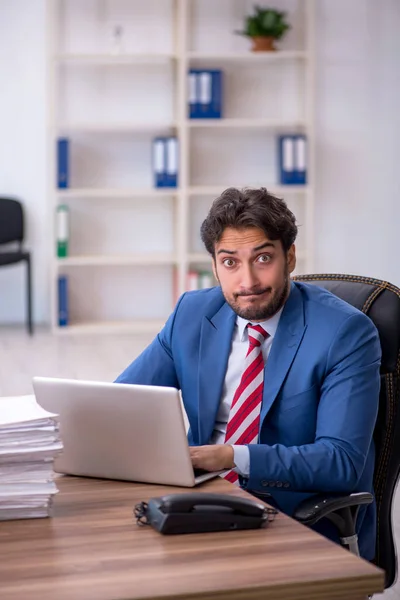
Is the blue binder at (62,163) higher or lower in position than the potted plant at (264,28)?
lower

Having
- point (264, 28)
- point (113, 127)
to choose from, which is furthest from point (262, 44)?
point (113, 127)

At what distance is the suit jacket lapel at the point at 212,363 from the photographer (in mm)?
2141

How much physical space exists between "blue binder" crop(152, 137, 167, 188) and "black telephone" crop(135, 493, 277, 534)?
19.6 ft

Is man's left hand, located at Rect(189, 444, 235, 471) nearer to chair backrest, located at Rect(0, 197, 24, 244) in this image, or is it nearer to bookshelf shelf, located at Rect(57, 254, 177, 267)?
bookshelf shelf, located at Rect(57, 254, 177, 267)

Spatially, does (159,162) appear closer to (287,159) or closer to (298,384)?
(287,159)

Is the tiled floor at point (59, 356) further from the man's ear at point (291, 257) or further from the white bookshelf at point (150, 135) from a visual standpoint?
the man's ear at point (291, 257)

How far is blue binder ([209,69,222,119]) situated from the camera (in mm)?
7297

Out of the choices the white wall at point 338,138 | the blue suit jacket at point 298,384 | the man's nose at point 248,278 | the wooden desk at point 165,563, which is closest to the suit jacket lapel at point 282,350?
the blue suit jacket at point 298,384

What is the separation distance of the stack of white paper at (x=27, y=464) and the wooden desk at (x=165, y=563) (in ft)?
0.08

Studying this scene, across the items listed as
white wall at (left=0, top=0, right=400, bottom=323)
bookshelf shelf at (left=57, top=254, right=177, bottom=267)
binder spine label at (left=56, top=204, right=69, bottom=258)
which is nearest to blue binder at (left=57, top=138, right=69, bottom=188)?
binder spine label at (left=56, top=204, right=69, bottom=258)

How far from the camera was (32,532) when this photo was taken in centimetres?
152

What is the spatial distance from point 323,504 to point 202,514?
443 millimetres

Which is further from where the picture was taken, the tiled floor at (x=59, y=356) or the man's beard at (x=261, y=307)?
the tiled floor at (x=59, y=356)

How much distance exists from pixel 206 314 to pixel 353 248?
5.77 metres
